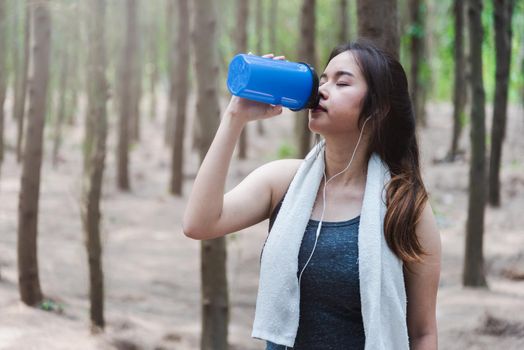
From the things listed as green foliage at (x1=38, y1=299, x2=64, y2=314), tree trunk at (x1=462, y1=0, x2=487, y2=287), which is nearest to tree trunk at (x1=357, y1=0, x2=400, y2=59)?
tree trunk at (x1=462, y1=0, x2=487, y2=287)

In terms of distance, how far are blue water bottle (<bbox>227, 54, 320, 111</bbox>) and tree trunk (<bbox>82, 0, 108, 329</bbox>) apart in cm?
442

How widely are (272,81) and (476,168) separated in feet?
17.4

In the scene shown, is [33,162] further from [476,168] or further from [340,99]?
[340,99]

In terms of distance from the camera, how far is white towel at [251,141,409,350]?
189 centimetres

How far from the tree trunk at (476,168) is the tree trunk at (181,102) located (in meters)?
9.06

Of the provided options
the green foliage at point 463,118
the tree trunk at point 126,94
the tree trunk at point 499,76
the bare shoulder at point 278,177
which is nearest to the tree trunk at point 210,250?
the bare shoulder at point 278,177

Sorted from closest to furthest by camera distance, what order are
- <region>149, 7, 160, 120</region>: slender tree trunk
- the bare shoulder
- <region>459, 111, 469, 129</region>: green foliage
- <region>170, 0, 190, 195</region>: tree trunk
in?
1. the bare shoulder
2. <region>170, 0, 190, 195</region>: tree trunk
3. <region>459, 111, 469, 129</region>: green foliage
4. <region>149, 7, 160, 120</region>: slender tree trunk

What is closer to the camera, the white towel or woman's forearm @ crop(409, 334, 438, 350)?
the white towel

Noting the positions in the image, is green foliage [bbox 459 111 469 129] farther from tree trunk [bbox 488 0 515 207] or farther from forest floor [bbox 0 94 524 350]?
tree trunk [bbox 488 0 515 207]

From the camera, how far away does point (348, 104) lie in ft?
6.61

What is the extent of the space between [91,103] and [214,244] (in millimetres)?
1646

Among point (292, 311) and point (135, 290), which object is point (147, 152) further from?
point (292, 311)

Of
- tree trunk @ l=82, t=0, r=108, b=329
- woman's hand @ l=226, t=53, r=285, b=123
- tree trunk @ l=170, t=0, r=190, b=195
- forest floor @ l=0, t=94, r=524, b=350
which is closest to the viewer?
woman's hand @ l=226, t=53, r=285, b=123

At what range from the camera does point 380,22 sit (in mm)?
3998
